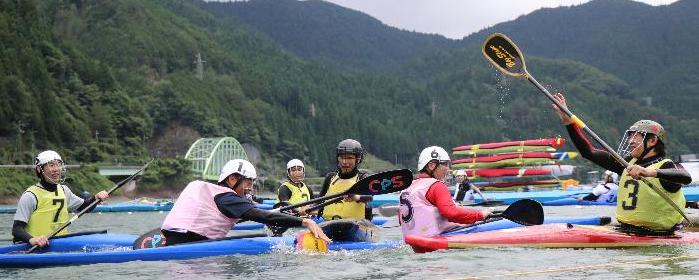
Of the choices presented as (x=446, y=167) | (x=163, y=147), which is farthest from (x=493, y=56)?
(x=163, y=147)

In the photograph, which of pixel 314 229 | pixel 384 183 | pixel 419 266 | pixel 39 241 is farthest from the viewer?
pixel 39 241

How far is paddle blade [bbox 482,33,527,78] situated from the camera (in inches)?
481

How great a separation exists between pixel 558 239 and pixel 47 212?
714 cm

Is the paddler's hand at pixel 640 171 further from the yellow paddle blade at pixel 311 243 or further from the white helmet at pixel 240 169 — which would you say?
the white helmet at pixel 240 169

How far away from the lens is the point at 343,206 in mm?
12000

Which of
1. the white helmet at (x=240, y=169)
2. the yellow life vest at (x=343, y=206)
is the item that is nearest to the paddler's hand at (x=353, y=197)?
the yellow life vest at (x=343, y=206)

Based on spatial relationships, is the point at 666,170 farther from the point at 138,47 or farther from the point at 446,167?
the point at 138,47

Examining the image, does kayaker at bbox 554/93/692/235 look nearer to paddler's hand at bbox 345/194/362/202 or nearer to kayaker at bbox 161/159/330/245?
paddler's hand at bbox 345/194/362/202

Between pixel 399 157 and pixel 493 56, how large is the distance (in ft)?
548

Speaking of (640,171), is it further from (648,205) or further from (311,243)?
(311,243)

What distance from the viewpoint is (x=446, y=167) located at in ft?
33.6

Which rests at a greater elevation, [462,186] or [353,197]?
[353,197]

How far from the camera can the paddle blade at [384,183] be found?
35.8 ft

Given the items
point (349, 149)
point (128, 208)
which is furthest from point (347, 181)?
point (128, 208)
